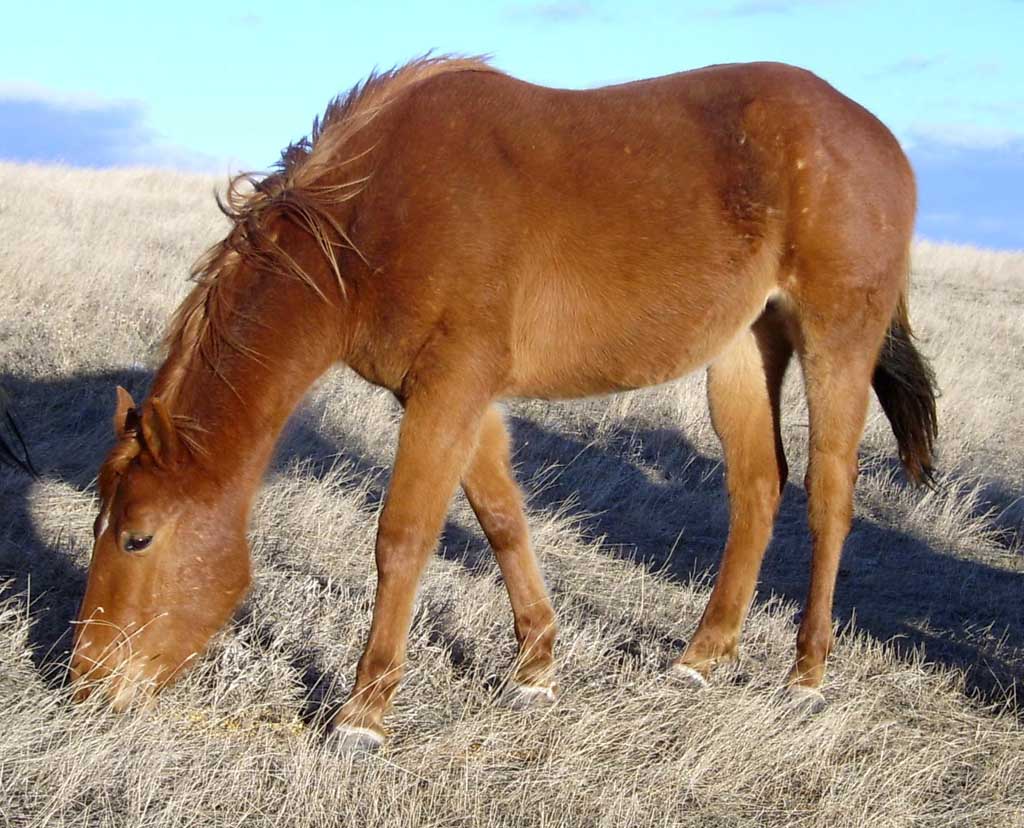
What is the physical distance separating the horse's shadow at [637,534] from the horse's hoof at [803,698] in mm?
704

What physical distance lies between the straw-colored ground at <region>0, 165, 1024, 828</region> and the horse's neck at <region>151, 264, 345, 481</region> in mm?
779

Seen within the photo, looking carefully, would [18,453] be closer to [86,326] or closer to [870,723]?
[86,326]

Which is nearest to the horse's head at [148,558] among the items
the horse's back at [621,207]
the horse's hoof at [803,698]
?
the horse's back at [621,207]

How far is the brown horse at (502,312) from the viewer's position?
11.1ft

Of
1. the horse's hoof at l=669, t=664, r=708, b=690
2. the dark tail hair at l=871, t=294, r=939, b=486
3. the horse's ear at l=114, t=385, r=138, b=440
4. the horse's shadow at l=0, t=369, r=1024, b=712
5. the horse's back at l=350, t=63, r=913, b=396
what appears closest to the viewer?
the horse's ear at l=114, t=385, r=138, b=440

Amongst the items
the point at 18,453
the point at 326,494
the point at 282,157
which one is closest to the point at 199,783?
the point at 282,157

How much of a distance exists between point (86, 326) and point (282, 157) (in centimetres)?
527

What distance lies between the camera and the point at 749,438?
480 cm

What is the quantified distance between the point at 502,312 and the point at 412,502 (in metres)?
0.70

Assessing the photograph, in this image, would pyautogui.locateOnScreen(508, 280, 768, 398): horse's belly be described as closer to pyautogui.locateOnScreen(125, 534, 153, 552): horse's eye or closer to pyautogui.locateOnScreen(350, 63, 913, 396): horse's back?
pyautogui.locateOnScreen(350, 63, 913, 396): horse's back

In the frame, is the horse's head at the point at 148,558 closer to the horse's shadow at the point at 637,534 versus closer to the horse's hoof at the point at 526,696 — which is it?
the horse's shadow at the point at 637,534

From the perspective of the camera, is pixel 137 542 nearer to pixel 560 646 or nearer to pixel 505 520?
pixel 505 520

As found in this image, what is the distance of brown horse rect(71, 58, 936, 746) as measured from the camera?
340 centimetres

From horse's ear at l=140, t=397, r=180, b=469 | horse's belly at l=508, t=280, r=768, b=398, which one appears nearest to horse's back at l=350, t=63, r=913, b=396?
horse's belly at l=508, t=280, r=768, b=398
